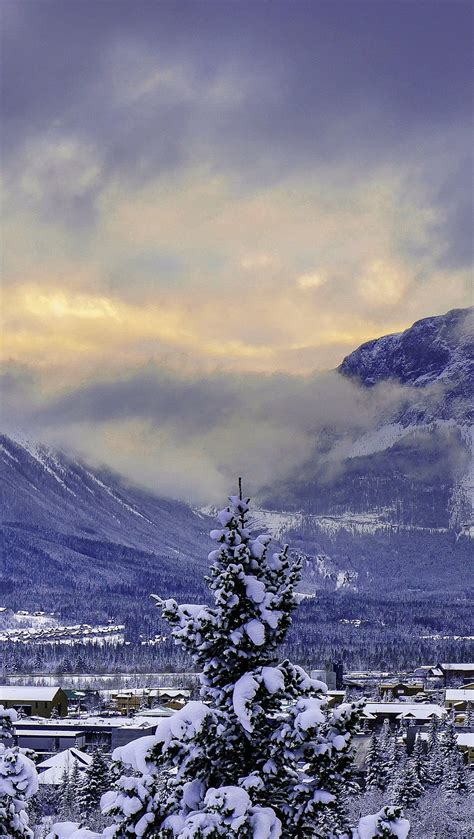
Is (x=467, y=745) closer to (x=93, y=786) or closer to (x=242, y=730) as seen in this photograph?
(x=93, y=786)

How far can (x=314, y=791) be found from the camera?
17.6m

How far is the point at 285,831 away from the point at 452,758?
3058 inches

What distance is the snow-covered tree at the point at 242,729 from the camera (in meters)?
17.3

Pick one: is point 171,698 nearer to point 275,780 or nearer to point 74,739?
point 74,739

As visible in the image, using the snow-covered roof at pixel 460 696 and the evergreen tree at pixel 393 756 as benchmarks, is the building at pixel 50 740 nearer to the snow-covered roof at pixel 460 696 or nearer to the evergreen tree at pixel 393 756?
the evergreen tree at pixel 393 756

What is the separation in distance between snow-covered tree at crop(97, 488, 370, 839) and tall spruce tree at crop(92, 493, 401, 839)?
0.02m

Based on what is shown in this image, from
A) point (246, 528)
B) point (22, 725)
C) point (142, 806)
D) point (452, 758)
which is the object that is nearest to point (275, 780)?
point (142, 806)

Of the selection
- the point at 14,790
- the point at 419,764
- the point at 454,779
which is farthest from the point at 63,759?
the point at 14,790

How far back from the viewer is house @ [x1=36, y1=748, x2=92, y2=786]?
310 feet

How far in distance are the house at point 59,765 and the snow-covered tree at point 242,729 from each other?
7759 cm

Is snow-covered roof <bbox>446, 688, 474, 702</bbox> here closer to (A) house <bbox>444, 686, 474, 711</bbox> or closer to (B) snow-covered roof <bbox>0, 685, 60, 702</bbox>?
(A) house <bbox>444, 686, 474, 711</bbox>

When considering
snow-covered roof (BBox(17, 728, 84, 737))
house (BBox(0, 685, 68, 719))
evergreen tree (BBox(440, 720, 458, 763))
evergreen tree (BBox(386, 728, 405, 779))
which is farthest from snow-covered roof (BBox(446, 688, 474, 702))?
evergreen tree (BBox(440, 720, 458, 763))

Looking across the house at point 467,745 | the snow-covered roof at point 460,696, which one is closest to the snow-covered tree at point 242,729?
the house at point 467,745

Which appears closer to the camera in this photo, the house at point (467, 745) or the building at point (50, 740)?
the house at point (467, 745)
